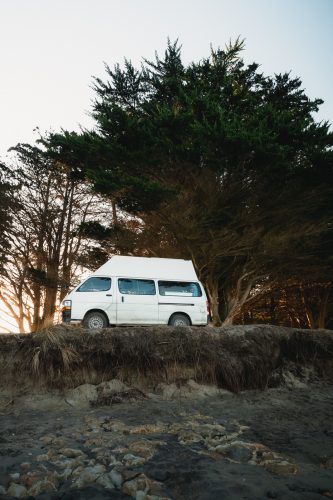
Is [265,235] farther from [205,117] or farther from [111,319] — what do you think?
[111,319]

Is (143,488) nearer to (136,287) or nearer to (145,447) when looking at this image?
(145,447)

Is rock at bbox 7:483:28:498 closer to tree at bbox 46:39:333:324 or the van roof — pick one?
the van roof

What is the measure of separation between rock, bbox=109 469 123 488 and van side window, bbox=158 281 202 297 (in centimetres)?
585

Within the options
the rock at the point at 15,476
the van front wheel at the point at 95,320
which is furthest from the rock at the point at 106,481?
the van front wheel at the point at 95,320

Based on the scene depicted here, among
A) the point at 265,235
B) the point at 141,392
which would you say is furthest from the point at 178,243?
the point at 141,392

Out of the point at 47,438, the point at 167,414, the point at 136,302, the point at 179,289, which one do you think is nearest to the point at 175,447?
the point at 167,414

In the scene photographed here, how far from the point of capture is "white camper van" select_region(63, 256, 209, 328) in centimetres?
950

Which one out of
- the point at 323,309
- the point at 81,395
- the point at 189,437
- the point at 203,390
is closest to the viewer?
the point at 189,437

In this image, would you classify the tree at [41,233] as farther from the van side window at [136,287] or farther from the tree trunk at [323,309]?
the tree trunk at [323,309]

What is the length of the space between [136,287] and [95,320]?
1.53m

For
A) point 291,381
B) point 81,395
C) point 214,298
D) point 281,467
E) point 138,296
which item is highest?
point 214,298

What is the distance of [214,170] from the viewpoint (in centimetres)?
1340

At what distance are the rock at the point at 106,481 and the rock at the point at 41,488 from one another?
0.57 metres

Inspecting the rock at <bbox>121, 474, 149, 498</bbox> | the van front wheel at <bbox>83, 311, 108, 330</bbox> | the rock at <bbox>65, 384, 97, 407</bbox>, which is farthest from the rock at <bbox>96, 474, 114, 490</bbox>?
the van front wheel at <bbox>83, 311, 108, 330</bbox>
